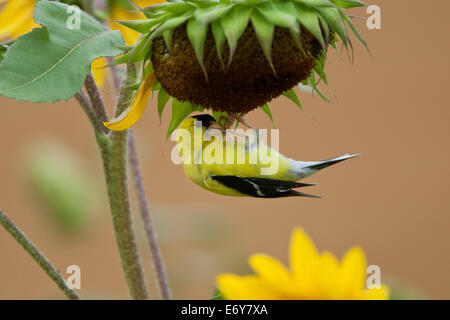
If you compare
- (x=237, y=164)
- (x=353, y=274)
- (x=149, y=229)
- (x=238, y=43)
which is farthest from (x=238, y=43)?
(x=149, y=229)

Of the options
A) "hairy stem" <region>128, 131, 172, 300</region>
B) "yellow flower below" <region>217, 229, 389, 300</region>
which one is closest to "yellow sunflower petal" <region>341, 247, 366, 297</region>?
"yellow flower below" <region>217, 229, 389, 300</region>

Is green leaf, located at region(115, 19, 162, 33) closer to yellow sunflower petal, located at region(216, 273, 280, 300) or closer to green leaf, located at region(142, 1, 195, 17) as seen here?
green leaf, located at region(142, 1, 195, 17)

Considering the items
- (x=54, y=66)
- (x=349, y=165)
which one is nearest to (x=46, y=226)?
(x=54, y=66)

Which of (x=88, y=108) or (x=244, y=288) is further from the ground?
(x=88, y=108)

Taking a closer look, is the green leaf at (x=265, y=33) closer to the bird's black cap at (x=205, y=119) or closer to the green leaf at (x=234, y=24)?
the green leaf at (x=234, y=24)

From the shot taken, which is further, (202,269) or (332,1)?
(202,269)

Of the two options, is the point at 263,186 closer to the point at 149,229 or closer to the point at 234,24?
the point at 234,24

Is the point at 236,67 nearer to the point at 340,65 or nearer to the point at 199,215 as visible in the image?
the point at 199,215
